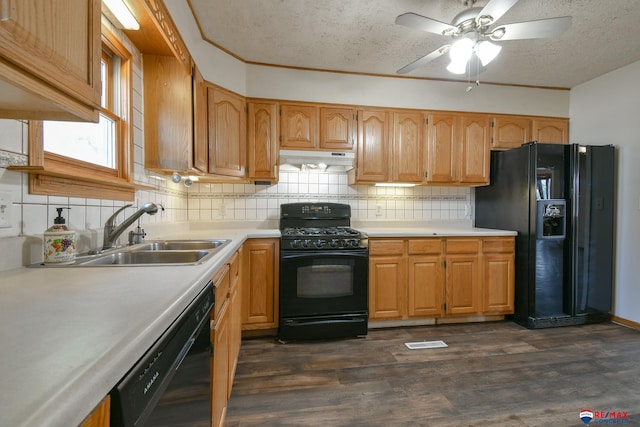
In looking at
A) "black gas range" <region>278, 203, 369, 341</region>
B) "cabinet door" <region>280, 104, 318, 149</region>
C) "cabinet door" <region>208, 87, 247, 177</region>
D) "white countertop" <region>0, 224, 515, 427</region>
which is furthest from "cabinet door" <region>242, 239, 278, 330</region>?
"white countertop" <region>0, 224, 515, 427</region>

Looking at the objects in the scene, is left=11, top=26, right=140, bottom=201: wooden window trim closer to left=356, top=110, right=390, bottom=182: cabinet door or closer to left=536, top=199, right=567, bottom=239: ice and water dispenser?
left=356, top=110, right=390, bottom=182: cabinet door

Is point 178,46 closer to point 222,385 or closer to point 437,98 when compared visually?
point 222,385

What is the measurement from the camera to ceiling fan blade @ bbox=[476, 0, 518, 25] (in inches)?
57.1

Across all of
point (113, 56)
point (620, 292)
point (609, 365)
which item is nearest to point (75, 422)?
point (113, 56)

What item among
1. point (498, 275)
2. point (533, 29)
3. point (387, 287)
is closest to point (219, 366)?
point (387, 287)

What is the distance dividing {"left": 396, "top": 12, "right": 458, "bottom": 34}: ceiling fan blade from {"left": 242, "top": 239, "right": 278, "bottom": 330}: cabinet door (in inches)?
69.4

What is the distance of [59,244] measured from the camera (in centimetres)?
102

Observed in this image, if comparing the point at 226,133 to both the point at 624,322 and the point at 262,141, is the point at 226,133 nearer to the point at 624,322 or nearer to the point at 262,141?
the point at 262,141

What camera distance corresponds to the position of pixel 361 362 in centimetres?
199

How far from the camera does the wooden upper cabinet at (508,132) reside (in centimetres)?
292

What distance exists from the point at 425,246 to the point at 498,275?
794 mm

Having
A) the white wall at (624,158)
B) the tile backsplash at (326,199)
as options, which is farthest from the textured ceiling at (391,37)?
the tile backsplash at (326,199)

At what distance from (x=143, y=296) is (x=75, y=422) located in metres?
0.39

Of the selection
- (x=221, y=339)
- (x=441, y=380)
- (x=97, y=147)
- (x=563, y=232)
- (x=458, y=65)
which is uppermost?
(x=458, y=65)
